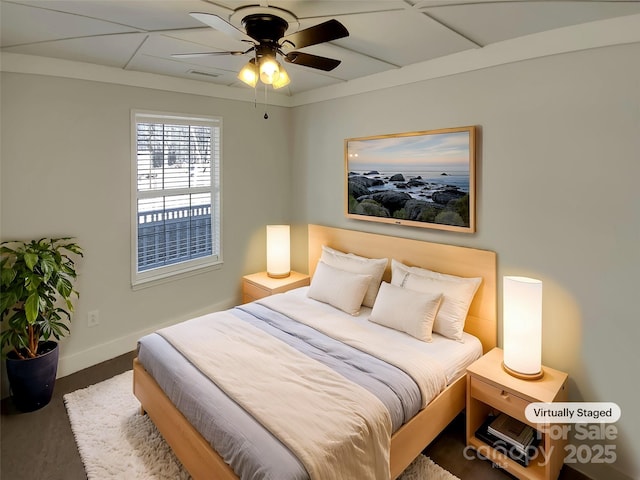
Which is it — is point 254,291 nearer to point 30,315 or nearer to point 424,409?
point 30,315

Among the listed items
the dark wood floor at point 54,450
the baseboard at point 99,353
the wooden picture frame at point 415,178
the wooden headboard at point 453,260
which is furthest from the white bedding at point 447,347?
the baseboard at point 99,353

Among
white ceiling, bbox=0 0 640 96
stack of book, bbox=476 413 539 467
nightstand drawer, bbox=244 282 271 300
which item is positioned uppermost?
white ceiling, bbox=0 0 640 96

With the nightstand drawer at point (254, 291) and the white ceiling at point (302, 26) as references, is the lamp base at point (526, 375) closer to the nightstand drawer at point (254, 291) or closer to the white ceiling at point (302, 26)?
the white ceiling at point (302, 26)

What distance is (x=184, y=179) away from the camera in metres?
3.75

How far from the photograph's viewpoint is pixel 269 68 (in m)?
1.83

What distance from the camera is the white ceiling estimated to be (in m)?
1.85

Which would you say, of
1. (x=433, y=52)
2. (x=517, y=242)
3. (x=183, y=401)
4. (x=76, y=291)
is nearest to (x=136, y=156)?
(x=76, y=291)

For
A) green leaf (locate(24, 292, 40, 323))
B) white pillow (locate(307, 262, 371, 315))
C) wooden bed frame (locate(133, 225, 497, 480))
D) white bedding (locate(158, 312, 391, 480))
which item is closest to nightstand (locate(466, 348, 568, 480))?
wooden bed frame (locate(133, 225, 497, 480))

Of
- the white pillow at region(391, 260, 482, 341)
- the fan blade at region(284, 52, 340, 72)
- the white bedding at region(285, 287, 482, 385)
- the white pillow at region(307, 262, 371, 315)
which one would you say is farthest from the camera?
the white pillow at region(307, 262, 371, 315)

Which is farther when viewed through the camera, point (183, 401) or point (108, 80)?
point (108, 80)

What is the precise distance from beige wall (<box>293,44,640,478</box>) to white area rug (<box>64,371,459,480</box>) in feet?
3.54

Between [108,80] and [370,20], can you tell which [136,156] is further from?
[370,20]

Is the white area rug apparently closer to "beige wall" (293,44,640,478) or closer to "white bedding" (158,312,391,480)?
"white bedding" (158,312,391,480)

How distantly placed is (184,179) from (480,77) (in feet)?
9.13
